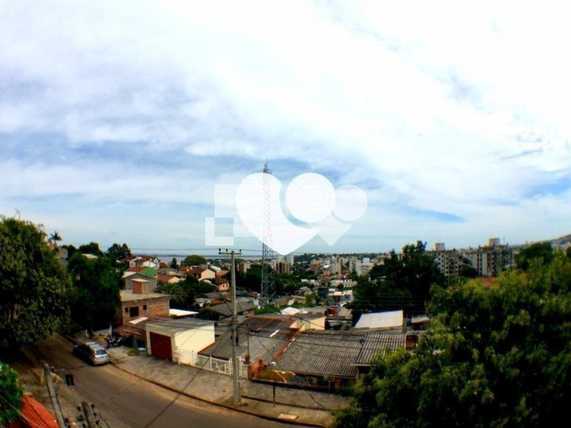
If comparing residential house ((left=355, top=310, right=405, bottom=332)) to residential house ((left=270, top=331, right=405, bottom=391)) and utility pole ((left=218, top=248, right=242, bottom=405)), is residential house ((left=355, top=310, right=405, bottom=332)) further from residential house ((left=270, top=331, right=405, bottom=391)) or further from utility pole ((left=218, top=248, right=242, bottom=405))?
utility pole ((left=218, top=248, right=242, bottom=405))

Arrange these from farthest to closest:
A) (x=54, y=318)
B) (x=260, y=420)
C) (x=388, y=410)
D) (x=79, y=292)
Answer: (x=79, y=292) → (x=54, y=318) → (x=260, y=420) → (x=388, y=410)

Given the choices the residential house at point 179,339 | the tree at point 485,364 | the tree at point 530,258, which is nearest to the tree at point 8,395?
the tree at point 485,364

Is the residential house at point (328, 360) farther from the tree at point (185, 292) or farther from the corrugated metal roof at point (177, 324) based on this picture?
the tree at point (185, 292)

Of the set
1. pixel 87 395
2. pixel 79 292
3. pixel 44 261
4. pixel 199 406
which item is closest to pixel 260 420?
pixel 199 406

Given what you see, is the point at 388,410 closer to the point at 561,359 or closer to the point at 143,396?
the point at 561,359

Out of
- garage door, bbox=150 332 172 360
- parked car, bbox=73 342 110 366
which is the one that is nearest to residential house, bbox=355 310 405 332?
garage door, bbox=150 332 172 360

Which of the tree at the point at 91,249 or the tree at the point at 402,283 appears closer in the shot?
the tree at the point at 402,283

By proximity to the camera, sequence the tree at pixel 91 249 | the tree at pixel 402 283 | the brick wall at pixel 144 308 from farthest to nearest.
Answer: the tree at pixel 91 249 < the tree at pixel 402 283 < the brick wall at pixel 144 308
